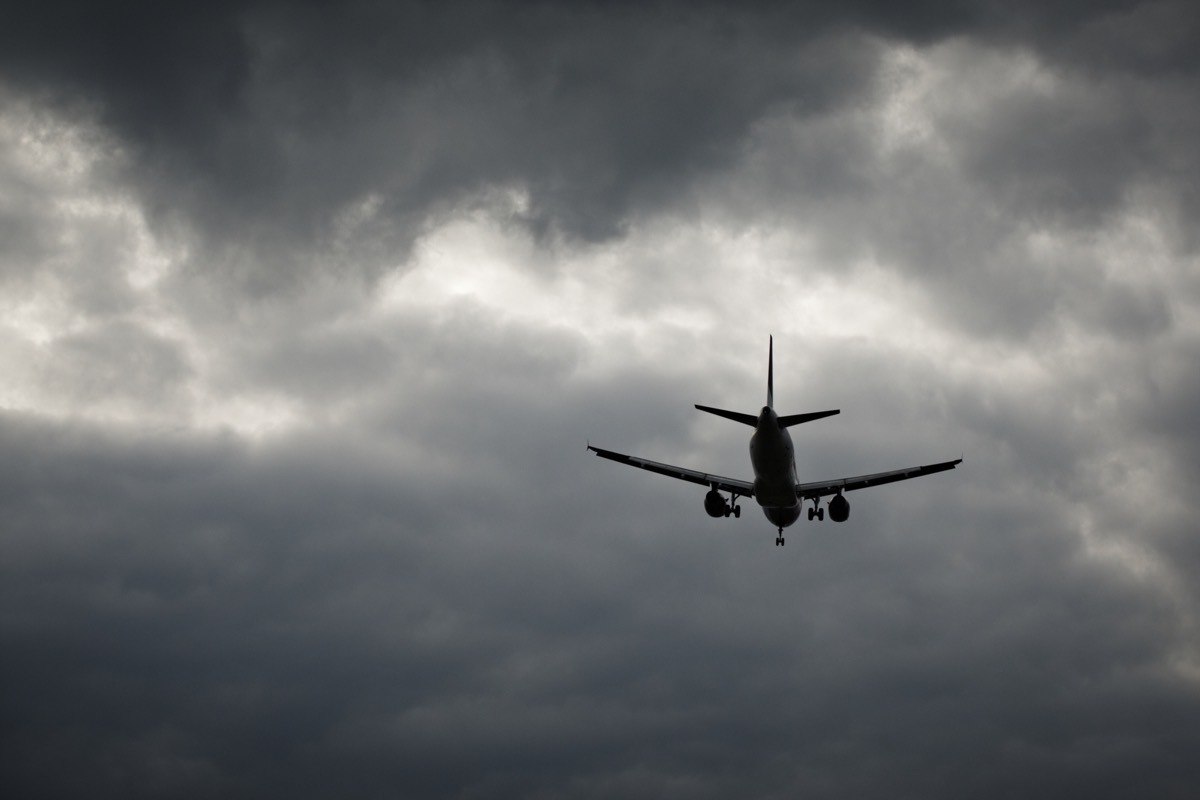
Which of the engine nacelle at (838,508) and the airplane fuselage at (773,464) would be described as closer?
the airplane fuselage at (773,464)

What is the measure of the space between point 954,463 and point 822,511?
1466cm

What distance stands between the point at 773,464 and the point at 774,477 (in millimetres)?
2132

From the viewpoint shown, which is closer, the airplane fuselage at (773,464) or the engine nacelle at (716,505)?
the airplane fuselage at (773,464)

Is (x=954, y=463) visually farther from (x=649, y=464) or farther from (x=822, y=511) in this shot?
(x=649, y=464)

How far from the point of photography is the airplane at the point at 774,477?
83.9m

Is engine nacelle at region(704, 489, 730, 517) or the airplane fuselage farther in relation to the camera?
engine nacelle at region(704, 489, 730, 517)

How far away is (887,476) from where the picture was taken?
310ft

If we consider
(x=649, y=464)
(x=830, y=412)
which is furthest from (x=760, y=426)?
(x=649, y=464)

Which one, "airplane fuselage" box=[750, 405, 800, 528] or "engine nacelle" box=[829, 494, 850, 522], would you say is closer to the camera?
"airplane fuselage" box=[750, 405, 800, 528]

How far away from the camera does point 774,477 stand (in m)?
88.2

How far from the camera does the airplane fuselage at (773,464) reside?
275 ft

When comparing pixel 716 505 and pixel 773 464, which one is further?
pixel 716 505

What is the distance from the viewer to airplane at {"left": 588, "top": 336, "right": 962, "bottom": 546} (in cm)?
8394

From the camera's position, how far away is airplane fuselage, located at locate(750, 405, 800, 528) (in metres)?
83.9
